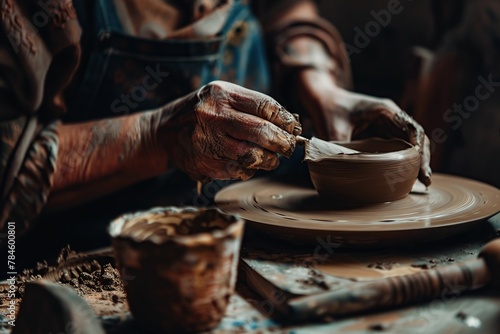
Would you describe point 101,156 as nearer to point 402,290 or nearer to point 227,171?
point 227,171

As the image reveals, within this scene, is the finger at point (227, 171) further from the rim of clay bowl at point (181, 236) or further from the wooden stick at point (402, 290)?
the wooden stick at point (402, 290)

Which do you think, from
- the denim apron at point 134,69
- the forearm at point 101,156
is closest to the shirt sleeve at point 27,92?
the forearm at point 101,156

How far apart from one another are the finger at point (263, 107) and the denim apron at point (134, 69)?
1.74 ft

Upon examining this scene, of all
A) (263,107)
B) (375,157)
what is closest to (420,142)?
(375,157)

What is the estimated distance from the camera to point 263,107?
1.36m

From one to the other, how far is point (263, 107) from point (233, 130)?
9 cm

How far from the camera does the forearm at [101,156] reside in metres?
1.64

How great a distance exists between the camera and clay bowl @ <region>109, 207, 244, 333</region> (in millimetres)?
857

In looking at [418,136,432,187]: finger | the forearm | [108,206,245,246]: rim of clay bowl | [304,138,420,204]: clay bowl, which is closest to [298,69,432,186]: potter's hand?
[418,136,432,187]: finger

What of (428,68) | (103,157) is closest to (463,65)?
(428,68)

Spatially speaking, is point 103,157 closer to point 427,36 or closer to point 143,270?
point 143,270

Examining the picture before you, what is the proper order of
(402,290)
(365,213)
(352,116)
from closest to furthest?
1. (402,290)
2. (365,213)
3. (352,116)

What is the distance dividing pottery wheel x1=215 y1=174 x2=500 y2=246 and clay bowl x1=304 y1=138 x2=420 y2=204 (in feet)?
0.10

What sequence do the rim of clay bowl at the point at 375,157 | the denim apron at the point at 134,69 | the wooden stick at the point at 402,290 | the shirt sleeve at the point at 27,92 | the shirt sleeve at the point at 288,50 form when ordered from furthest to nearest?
the shirt sleeve at the point at 288,50 < the denim apron at the point at 134,69 < the shirt sleeve at the point at 27,92 < the rim of clay bowl at the point at 375,157 < the wooden stick at the point at 402,290
